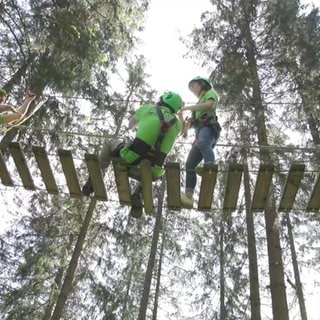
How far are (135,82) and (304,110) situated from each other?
284 inches

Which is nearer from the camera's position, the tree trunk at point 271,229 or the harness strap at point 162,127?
the harness strap at point 162,127

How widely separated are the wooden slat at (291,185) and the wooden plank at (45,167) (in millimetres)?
2645

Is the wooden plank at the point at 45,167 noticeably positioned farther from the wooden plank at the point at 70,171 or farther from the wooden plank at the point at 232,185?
the wooden plank at the point at 232,185

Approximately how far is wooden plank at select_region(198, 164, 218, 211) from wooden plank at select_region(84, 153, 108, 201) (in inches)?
44.1

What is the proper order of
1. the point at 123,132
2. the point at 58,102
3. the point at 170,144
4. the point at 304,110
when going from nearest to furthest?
the point at 170,144, the point at 58,102, the point at 304,110, the point at 123,132

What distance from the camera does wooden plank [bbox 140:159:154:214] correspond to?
457 cm

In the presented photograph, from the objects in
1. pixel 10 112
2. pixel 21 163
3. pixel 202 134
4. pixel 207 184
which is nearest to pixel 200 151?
pixel 202 134

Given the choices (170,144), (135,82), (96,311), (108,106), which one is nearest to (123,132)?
(108,106)

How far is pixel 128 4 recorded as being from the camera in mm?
10117

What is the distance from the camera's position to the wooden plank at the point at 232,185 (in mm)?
4527

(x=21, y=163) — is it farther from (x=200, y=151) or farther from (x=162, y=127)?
(x=200, y=151)

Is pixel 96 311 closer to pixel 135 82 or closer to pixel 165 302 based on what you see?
pixel 165 302

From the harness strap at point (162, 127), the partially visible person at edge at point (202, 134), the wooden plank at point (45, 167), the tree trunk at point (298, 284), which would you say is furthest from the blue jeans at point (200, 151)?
the tree trunk at point (298, 284)

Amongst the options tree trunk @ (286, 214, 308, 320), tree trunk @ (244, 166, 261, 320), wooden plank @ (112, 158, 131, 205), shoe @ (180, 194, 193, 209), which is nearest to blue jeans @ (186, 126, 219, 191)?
shoe @ (180, 194, 193, 209)
